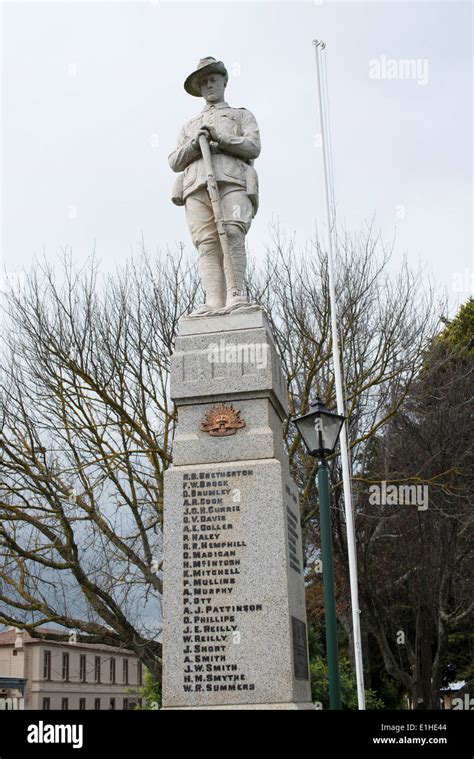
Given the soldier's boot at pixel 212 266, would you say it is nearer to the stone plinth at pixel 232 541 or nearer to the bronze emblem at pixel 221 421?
the stone plinth at pixel 232 541

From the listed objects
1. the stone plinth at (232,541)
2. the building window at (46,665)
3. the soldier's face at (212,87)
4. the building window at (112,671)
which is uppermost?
the soldier's face at (212,87)

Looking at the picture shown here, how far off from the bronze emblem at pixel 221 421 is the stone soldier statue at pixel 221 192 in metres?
1.26

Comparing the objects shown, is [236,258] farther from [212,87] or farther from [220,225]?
[212,87]

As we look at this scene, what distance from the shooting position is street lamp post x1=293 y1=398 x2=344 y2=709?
7637 millimetres

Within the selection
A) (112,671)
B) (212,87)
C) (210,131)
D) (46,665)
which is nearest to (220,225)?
(210,131)

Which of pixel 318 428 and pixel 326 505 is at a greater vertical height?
pixel 318 428

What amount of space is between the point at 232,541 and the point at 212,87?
5.37m

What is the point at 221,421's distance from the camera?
731 cm

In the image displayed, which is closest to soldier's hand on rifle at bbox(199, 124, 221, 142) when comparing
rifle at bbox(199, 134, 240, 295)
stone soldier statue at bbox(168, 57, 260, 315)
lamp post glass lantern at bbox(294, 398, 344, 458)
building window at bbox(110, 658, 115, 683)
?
stone soldier statue at bbox(168, 57, 260, 315)

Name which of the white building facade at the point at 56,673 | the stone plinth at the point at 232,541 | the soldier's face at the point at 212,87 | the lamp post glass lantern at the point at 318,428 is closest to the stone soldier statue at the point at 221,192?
the soldier's face at the point at 212,87

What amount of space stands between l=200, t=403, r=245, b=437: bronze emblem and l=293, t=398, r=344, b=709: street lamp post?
1289 millimetres

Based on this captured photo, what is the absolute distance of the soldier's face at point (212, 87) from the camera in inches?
353
